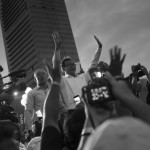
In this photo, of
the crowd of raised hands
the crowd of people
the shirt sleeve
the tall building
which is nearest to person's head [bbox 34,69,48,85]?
the crowd of people

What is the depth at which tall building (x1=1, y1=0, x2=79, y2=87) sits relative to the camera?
136 m

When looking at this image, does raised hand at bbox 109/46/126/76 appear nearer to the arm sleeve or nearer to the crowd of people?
the crowd of people

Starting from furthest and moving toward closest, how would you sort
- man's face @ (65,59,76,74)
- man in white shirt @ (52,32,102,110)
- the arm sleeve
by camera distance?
the arm sleeve, man's face @ (65,59,76,74), man in white shirt @ (52,32,102,110)

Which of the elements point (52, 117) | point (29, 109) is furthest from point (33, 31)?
point (52, 117)

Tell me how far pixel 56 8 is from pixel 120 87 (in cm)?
16063

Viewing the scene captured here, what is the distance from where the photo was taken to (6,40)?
6673 inches

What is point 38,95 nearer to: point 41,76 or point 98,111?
point 41,76

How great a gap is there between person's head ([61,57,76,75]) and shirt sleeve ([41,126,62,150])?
9.72 ft

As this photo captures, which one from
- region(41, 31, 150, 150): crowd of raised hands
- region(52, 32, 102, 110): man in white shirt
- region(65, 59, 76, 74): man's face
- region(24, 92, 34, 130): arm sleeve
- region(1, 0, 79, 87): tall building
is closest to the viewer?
region(41, 31, 150, 150): crowd of raised hands

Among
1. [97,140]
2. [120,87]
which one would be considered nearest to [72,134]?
[120,87]

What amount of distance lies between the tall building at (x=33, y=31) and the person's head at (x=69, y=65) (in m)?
125

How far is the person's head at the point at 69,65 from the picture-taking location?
4660 mm

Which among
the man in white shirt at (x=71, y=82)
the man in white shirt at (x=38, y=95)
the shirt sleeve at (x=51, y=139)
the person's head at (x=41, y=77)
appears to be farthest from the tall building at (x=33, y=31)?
the shirt sleeve at (x=51, y=139)

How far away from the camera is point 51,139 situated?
5.47ft
